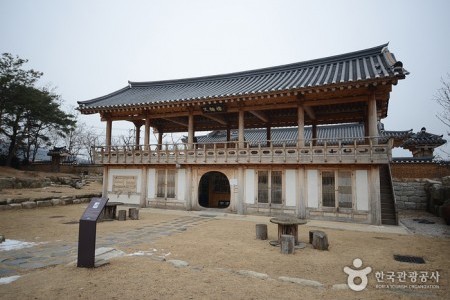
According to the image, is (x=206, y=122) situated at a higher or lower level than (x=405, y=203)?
higher

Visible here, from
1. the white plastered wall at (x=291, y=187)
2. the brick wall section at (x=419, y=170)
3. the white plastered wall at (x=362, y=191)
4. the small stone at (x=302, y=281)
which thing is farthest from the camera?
the brick wall section at (x=419, y=170)

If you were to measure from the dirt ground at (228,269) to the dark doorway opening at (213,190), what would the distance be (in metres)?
9.86

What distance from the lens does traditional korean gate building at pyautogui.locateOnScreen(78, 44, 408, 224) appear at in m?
12.9

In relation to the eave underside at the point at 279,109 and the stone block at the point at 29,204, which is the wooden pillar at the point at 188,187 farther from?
the stone block at the point at 29,204

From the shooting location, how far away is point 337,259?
709 centimetres

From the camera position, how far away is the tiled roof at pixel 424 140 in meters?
22.6

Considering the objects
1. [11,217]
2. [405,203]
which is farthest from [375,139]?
[11,217]

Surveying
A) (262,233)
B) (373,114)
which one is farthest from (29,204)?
(373,114)

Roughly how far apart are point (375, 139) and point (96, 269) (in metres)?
12.8

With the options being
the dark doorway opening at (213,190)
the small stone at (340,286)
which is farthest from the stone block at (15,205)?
the small stone at (340,286)

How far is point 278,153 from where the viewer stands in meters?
14.6

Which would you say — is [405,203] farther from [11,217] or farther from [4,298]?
[11,217]

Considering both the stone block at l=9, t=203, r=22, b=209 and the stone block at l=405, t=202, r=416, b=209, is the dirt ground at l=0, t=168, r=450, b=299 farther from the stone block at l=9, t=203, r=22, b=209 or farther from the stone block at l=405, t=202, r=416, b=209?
the stone block at l=405, t=202, r=416, b=209

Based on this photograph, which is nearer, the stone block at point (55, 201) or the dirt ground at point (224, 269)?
Result: the dirt ground at point (224, 269)
